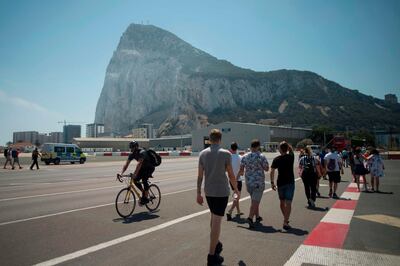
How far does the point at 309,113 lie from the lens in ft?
630

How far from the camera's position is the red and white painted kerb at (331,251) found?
15.9 feet

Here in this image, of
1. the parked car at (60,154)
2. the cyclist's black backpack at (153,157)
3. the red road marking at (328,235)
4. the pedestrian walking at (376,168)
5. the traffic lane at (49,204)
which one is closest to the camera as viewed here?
the red road marking at (328,235)

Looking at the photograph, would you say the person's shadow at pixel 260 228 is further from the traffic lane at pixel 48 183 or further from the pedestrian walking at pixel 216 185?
the traffic lane at pixel 48 183

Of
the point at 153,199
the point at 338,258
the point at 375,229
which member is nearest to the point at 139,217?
the point at 153,199

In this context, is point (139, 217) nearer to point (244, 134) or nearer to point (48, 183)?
point (48, 183)

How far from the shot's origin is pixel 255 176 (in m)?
7.50

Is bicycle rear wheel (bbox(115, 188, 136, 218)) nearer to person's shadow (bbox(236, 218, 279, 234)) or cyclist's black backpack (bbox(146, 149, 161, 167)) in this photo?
cyclist's black backpack (bbox(146, 149, 161, 167))

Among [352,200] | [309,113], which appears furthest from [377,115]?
[352,200]

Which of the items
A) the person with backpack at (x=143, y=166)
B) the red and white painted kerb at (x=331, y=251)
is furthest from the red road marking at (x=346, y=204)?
the person with backpack at (x=143, y=166)

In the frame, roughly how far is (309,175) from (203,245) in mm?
5350

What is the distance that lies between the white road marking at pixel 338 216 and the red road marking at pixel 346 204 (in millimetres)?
486

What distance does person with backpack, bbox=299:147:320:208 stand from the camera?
9846 millimetres

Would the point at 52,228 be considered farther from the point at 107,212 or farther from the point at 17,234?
the point at 107,212

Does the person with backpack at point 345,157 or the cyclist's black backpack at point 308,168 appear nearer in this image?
the cyclist's black backpack at point 308,168
